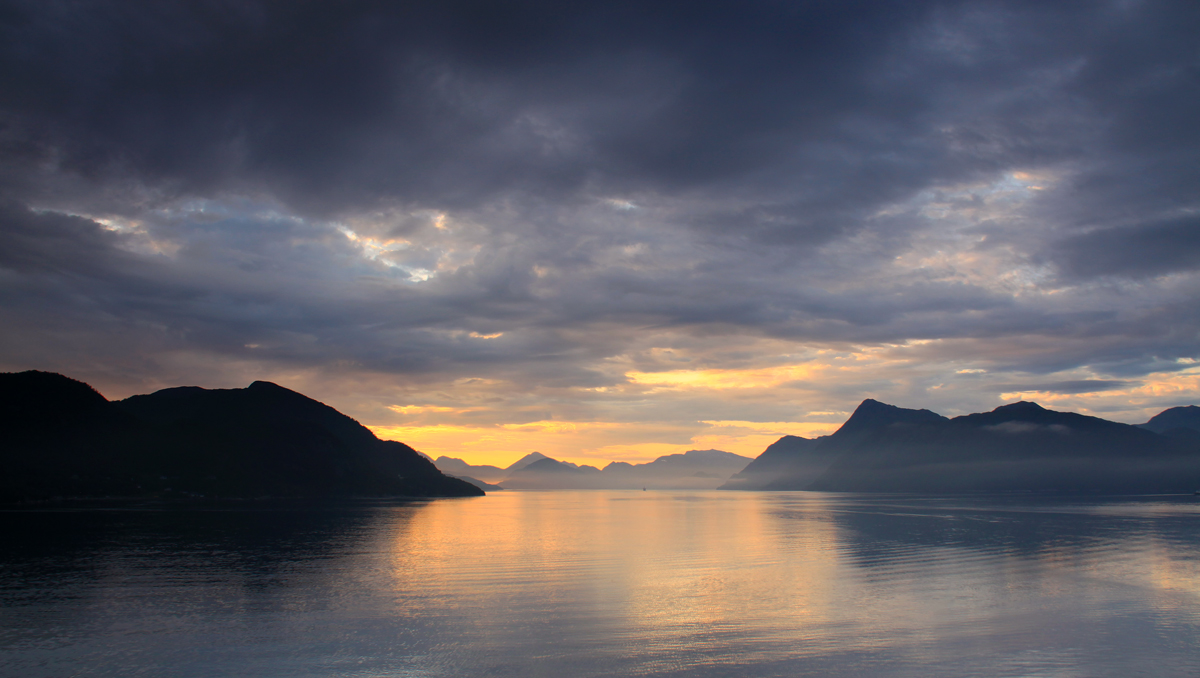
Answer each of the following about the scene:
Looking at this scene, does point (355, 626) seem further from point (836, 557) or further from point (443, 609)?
point (836, 557)

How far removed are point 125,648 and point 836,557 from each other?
51921 millimetres

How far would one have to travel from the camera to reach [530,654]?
997 inches

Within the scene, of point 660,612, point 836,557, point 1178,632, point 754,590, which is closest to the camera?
point 1178,632

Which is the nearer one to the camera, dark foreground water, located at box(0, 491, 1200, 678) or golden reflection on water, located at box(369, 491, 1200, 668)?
dark foreground water, located at box(0, 491, 1200, 678)

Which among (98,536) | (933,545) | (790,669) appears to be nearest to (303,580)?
(790,669)

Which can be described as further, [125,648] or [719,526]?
[719,526]

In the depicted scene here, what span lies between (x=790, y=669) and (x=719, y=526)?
269 feet

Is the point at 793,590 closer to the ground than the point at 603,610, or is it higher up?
closer to the ground

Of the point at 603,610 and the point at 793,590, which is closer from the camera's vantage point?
the point at 603,610

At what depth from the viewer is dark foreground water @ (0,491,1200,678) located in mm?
24453

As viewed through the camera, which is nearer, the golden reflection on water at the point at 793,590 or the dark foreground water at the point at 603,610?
the dark foreground water at the point at 603,610

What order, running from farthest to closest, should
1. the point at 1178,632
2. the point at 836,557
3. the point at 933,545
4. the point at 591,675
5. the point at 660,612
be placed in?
1. the point at 933,545
2. the point at 836,557
3. the point at 660,612
4. the point at 1178,632
5. the point at 591,675

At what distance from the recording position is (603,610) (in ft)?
111

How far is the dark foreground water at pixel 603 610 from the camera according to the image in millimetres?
24453
